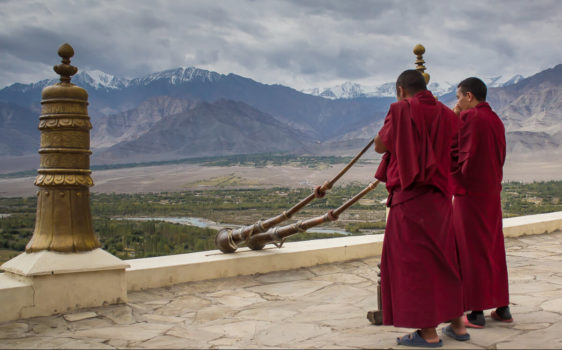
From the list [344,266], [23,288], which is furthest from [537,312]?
[23,288]

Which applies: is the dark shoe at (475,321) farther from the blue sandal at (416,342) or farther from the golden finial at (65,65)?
the golden finial at (65,65)

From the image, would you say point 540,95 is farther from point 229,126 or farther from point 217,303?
point 217,303

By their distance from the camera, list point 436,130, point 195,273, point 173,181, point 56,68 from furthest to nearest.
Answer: point 173,181, point 195,273, point 56,68, point 436,130

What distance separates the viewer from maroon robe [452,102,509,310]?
12.7ft

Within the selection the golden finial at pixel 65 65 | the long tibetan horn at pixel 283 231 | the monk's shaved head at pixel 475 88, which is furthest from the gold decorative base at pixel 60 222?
the monk's shaved head at pixel 475 88

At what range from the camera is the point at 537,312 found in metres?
4.12

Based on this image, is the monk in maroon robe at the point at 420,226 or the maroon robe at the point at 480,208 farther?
the maroon robe at the point at 480,208

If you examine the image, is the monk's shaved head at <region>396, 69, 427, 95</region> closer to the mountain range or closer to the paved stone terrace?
the paved stone terrace

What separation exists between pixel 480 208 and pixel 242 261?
2.41 meters

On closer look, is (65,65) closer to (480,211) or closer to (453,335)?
(480,211)

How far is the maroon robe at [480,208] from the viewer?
3.87 meters

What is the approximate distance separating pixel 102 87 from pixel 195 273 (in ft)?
668

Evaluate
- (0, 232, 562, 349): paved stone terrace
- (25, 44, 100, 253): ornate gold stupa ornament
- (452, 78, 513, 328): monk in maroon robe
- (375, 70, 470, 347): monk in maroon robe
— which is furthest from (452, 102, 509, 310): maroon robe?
(25, 44, 100, 253): ornate gold stupa ornament

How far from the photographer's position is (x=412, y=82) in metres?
3.57
